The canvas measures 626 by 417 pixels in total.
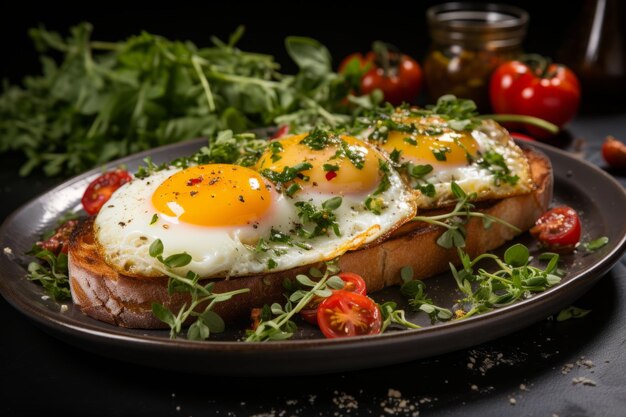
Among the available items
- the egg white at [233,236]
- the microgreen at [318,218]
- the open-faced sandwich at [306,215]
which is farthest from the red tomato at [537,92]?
the microgreen at [318,218]

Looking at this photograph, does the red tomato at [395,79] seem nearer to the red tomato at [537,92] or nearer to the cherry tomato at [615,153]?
the red tomato at [537,92]

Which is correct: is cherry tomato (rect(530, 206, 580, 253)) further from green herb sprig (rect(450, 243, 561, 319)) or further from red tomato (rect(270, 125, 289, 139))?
red tomato (rect(270, 125, 289, 139))

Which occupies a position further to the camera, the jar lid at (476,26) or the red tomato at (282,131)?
the jar lid at (476,26)

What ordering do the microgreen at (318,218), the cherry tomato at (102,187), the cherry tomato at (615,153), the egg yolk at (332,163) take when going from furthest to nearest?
1. the cherry tomato at (615,153)
2. the cherry tomato at (102,187)
3. the egg yolk at (332,163)
4. the microgreen at (318,218)

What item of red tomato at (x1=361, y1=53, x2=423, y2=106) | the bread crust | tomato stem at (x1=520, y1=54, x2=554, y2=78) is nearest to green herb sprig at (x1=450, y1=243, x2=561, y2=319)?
the bread crust

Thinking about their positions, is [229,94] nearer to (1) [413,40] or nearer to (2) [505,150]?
(2) [505,150]

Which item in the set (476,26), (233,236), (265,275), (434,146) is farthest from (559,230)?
(476,26)
